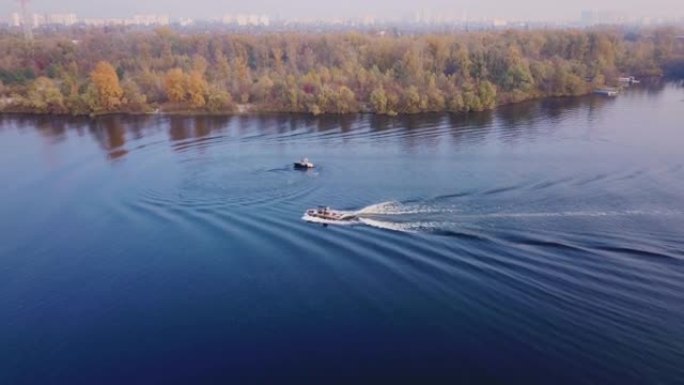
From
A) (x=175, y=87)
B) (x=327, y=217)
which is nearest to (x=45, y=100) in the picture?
(x=175, y=87)

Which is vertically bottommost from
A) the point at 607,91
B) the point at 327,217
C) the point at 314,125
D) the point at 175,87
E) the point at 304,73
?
the point at 327,217

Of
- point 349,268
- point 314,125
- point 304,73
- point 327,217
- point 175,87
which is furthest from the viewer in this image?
point 304,73

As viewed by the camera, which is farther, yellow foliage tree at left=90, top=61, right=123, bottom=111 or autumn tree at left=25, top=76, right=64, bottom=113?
yellow foliage tree at left=90, top=61, right=123, bottom=111

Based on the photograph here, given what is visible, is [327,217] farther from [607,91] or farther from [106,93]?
[607,91]

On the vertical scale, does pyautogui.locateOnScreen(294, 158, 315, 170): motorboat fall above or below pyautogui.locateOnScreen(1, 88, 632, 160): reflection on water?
below

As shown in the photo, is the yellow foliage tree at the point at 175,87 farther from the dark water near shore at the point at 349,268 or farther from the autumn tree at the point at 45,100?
the dark water near shore at the point at 349,268

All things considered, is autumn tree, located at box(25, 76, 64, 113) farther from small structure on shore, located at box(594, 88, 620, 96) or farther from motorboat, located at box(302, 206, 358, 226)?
small structure on shore, located at box(594, 88, 620, 96)

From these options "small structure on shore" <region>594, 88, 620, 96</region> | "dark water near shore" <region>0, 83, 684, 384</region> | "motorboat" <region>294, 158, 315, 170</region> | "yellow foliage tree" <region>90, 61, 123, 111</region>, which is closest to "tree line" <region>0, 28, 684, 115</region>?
"yellow foliage tree" <region>90, 61, 123, 111</region>
